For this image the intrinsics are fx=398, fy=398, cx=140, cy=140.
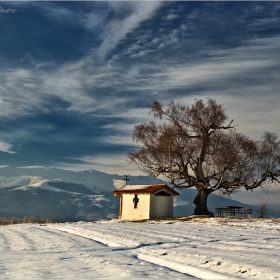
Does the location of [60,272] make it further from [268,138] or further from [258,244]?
[268,138]

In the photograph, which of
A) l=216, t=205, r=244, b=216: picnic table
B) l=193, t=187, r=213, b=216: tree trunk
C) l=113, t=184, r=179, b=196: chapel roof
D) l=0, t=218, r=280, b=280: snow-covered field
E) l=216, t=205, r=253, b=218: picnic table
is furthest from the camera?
l=216, t=205, r=244, b=216: picnic table

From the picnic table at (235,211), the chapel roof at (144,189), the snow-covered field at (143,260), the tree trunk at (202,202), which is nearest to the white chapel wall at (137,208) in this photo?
the chapel roof at (144,189)

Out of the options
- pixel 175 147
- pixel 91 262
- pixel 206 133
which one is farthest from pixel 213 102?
pixel 91 262

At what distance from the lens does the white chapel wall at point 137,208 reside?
1649 inches

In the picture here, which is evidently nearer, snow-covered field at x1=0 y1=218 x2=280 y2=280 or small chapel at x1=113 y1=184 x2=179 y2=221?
snow-covered field at x1=0 y1=218 x2=280 y2=280

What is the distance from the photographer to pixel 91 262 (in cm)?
939

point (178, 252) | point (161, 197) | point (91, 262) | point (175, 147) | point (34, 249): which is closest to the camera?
point (91, 262)

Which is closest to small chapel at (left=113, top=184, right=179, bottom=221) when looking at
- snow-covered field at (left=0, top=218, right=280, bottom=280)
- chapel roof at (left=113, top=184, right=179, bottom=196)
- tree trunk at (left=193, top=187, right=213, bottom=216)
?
chapel roof at (left=113, top=184, right=179, bottom=196)

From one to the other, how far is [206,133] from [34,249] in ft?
94.5

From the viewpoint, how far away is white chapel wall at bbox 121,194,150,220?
1649 inches

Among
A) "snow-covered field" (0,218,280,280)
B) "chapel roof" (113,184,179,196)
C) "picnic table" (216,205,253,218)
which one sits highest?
"chapel roof" (113,184,179,196)

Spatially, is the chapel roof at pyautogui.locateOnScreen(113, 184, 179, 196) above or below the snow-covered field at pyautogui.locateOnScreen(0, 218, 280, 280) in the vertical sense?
above

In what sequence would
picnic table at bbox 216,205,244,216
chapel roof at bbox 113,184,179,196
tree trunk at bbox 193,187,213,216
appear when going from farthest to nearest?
1. picnic table at bbox 216,205,244,216
2. chapel roof at bbox 113,184,179,196
3. tree trunk at bbox 193,187,213,216

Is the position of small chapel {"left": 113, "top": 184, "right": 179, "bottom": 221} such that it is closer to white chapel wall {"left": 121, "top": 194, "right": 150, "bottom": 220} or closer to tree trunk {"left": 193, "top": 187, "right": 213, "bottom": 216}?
white chapel wall {"left": 121, "top": 194, "right": 150, "bottom": 220}
